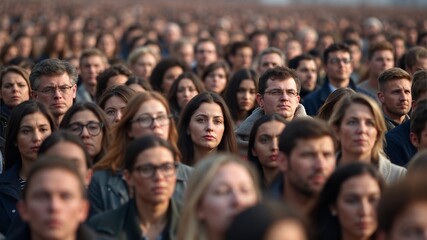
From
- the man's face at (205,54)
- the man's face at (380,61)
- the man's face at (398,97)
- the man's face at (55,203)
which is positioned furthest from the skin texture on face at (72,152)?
the man's face at (205,54)

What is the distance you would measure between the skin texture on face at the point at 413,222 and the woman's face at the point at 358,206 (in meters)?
0.91

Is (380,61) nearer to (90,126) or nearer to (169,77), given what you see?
(169,77)

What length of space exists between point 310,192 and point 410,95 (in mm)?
5108

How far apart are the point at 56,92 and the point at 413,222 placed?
6514 millimetres

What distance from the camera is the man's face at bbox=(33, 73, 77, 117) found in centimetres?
1208

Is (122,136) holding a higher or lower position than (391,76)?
lower

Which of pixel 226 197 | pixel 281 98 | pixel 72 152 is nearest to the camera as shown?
pixel 226 197

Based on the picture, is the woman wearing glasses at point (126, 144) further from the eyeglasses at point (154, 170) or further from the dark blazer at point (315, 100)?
the dark blazer at point (315, 100)

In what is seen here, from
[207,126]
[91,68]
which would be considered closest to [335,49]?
[91,68]

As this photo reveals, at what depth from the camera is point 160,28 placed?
110 feet

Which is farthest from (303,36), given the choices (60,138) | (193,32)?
(60,138)

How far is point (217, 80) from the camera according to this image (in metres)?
15.6

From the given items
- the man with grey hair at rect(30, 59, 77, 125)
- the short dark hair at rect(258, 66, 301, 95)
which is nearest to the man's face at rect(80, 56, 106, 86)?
the man with grey hair at rect(30, 59, 77, 125)

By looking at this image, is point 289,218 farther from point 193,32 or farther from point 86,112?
point 193,32
